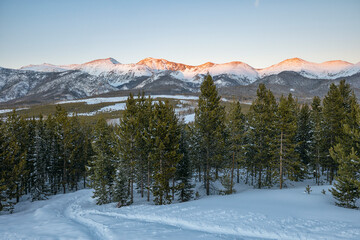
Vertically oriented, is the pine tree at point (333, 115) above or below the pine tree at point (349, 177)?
above

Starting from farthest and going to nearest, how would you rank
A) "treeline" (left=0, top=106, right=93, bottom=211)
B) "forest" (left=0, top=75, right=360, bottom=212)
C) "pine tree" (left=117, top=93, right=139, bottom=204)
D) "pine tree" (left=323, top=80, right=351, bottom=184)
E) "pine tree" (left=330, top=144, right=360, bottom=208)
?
1. "treeline" (left=0, top=106, right=93, bottom=211)
2. "pine tree" (left=323, top=80, right=351, bottom=184)
3. "pine tree" (left=117, top=93, right=139, bottom=204)
4. "forest" (left=0, top=75, right=360, bottom=212)
5. "pine tree" (left=330, top=144, right=360, bottom=208)

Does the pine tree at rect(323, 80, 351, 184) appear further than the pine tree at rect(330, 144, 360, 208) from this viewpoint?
Yes

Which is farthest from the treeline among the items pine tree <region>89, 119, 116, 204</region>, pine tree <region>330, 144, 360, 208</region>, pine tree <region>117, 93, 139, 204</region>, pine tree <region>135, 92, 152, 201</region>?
pine tree <region>330, 144, 360, 208</region>

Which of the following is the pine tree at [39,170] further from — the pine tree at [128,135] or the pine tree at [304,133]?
the pine tree at [304,133]

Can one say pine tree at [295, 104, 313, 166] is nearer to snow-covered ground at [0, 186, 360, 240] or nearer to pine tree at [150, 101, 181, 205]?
snow-covered ground at [0, 186, 360, 240]

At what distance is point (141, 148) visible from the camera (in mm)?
22625

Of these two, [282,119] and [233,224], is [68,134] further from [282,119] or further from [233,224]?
[282,119]

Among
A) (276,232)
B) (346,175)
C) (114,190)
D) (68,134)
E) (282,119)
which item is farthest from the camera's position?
(68,134)

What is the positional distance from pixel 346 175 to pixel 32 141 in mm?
40942

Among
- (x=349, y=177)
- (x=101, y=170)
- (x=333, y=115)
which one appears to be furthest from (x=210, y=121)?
(x=333, y=115)

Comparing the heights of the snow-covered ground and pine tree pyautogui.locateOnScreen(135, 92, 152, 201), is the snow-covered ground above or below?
below

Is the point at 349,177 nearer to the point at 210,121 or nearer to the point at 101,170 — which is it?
the point at 210,121

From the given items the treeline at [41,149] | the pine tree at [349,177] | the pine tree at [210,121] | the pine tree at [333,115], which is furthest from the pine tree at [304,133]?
the treeline at [41,149]

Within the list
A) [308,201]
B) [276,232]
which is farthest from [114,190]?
[308,201]
